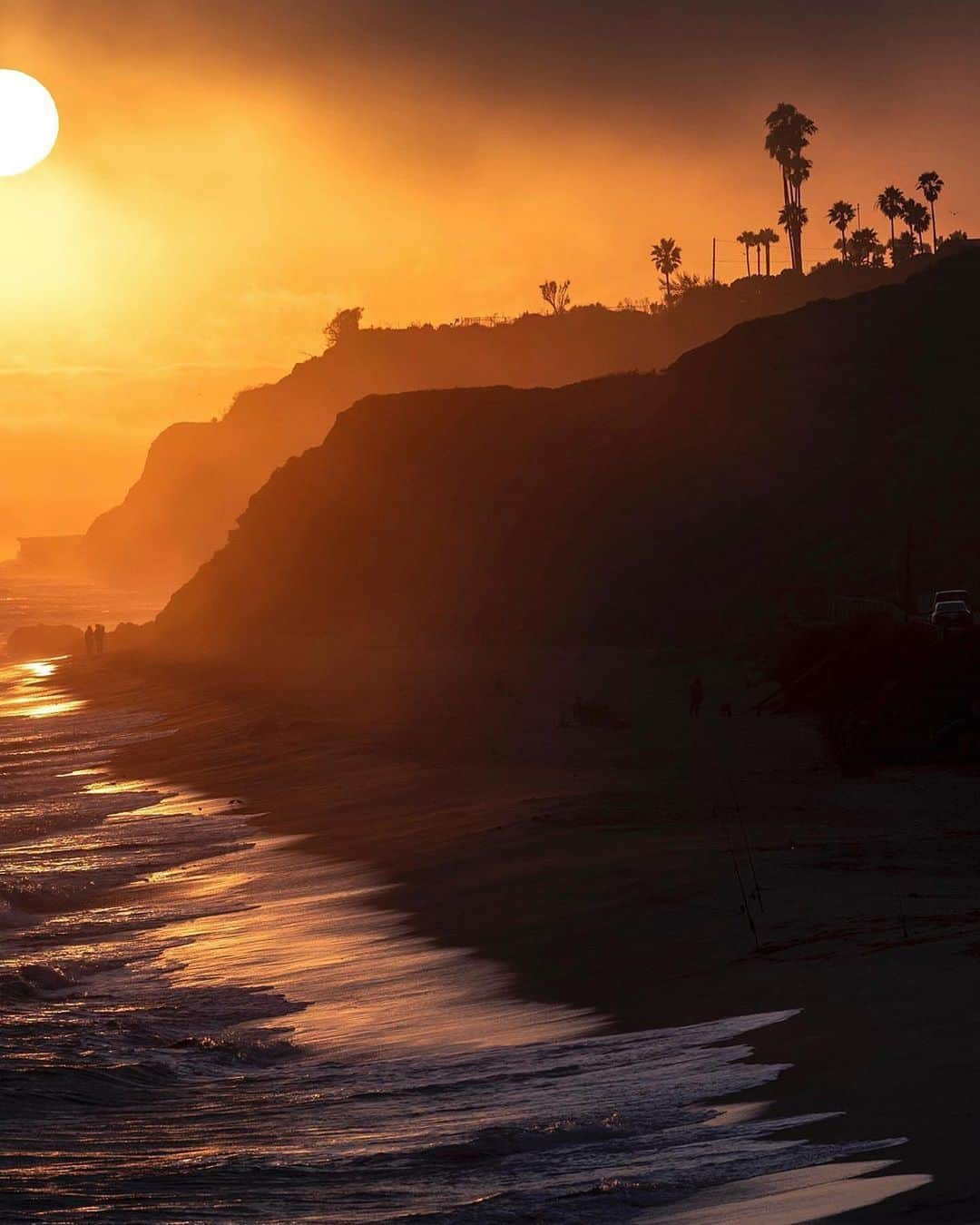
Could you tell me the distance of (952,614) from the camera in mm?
40031

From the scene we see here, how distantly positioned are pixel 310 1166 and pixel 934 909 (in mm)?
6885

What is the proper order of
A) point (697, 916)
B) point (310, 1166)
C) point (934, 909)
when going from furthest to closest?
point (697, 916), point (934, 909), point (310, 1166)

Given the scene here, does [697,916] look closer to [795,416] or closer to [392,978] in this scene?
[392,978]

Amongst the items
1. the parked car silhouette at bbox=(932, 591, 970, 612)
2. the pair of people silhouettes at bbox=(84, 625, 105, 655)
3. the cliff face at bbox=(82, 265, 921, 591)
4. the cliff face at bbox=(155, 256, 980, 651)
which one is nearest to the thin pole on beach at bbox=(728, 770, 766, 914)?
the parked car silhouette at bbox=(932, 591, 970, 612)

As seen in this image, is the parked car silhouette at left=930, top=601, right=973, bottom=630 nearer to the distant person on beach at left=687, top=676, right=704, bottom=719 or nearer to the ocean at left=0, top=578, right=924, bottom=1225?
the distant person on beach at left=687, top=676, right=704, bottom=719

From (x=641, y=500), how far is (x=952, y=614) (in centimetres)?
3208

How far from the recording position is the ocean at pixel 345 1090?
745cm

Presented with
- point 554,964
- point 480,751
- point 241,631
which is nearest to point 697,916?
point 554,964

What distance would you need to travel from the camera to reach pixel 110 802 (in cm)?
2922

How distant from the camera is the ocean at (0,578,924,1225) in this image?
745cm

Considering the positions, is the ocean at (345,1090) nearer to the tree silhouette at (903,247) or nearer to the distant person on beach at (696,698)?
the distant person on beach at (696,698)

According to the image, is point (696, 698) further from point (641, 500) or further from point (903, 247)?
point (903, 247)

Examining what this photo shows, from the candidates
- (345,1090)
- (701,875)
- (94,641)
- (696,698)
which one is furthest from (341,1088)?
(94,641)

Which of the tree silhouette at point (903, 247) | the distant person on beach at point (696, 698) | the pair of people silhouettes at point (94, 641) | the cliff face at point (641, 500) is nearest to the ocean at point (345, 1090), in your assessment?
the distant person on beach at point (696, 698)
